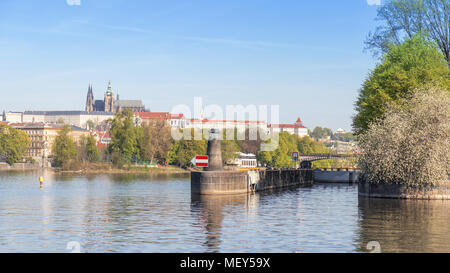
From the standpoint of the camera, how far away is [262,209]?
58.5m

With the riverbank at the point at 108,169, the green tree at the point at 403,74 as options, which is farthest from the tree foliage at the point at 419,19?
the riverbank at the point at 108,169

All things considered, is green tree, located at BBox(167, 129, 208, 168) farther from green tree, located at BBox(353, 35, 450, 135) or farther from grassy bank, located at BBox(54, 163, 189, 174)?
green tree, located at BBox(353, 35, 450, 135)

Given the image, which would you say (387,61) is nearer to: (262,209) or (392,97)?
(392,97)

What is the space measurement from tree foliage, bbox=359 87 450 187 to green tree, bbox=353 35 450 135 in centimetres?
386

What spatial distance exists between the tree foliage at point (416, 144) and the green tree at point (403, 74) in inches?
152

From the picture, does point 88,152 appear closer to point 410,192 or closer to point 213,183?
point 213,183

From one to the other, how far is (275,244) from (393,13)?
51.1 m

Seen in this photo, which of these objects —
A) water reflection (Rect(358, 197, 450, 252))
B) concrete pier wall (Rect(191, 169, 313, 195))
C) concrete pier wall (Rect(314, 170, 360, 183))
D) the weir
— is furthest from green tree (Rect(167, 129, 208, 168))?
water reflection (Rect(358, 197, 450, 252))

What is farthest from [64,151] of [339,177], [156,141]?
[339,177]

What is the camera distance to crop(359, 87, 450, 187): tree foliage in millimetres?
61062

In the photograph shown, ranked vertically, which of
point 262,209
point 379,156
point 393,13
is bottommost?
point 262,209

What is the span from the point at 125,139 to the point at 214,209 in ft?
392

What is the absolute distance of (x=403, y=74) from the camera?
70.2m
